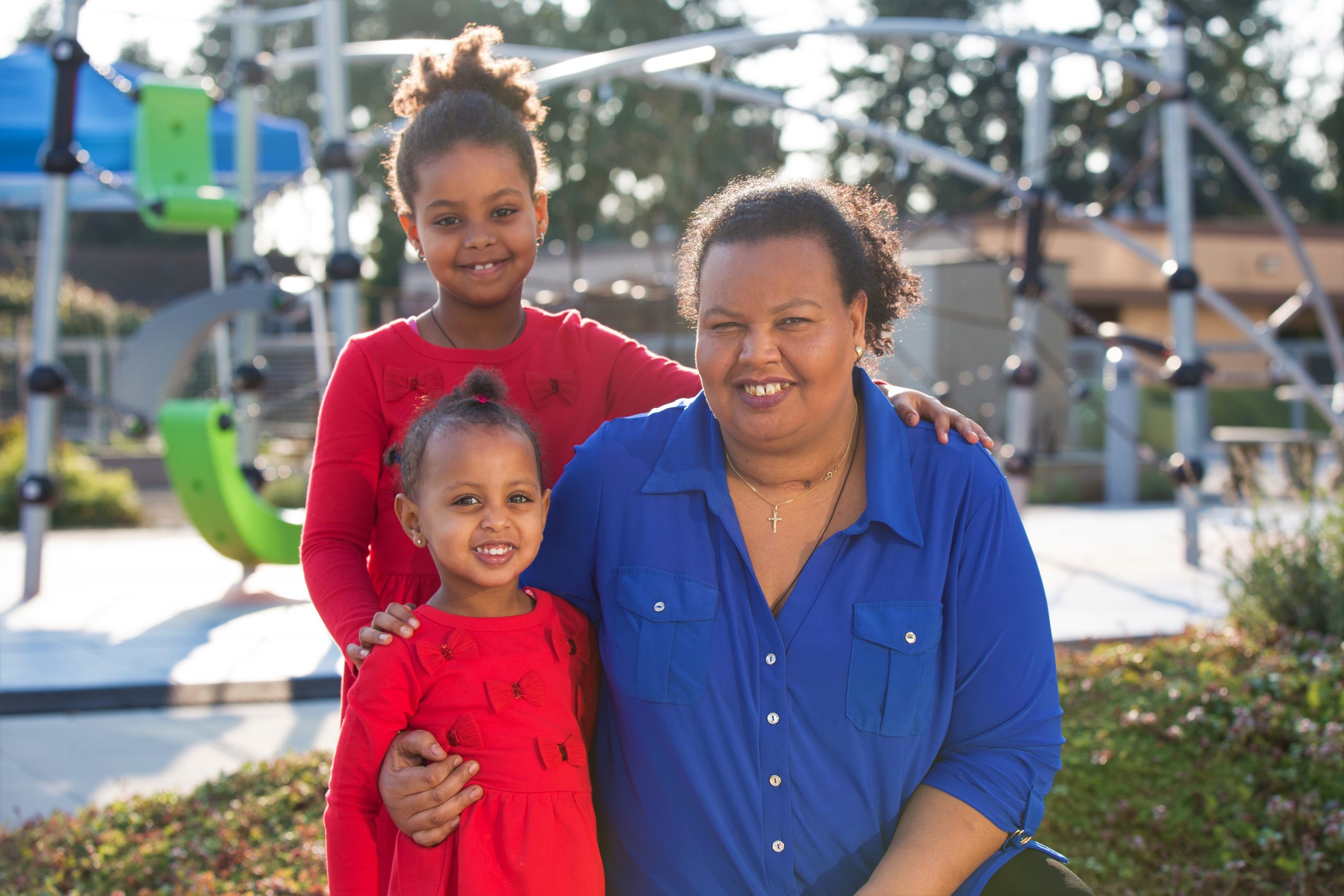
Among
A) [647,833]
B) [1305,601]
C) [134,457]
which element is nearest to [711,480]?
[647,833]

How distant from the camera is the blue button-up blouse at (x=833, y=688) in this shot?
1.94m

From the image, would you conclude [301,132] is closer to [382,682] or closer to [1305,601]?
[1305,601]

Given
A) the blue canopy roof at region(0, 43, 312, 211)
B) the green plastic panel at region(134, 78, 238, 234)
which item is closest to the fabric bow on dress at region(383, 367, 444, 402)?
the green plastic panel at region(134, 78, 238, 234)

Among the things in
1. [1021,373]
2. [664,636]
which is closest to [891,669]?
[664,636]

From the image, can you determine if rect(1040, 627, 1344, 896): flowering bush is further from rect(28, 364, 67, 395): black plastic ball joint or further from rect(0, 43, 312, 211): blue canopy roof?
rect(0, 43, 312, 211): blue canopy roof

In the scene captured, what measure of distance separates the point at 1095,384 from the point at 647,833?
46.7ft

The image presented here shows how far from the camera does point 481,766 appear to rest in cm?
192

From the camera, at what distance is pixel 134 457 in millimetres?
14414

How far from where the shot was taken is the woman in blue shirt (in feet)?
6.37

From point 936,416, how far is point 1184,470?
5.01 m

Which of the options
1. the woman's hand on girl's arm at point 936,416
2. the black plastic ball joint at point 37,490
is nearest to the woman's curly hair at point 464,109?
the woman's hand on girl's arm at point 936,416

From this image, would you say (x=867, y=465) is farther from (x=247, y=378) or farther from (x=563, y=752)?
(x=247, y=378)

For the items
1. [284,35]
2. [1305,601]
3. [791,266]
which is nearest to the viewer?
[791,266]

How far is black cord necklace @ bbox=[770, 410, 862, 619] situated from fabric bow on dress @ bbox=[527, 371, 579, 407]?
2.06ft
